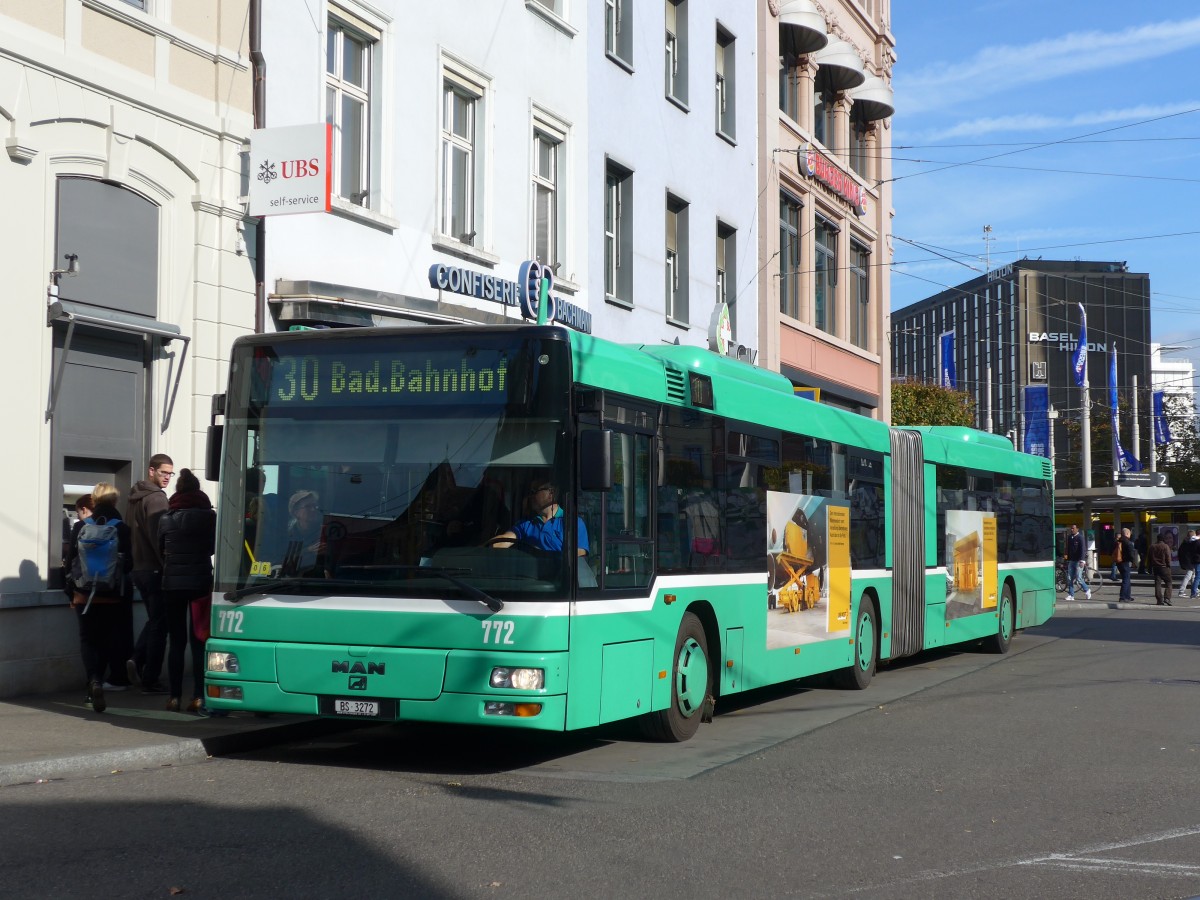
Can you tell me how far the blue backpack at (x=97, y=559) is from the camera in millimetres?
11406

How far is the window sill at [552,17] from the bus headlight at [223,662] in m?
13.5

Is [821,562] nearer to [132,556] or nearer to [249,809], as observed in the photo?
[132,556]

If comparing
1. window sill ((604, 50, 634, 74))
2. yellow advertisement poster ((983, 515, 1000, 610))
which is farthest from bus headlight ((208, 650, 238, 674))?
window sill ((604, 50, 634, 74))

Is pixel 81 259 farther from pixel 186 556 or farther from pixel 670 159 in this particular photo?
pixel 670 159

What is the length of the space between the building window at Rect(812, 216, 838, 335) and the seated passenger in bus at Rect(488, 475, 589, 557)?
23990 millimetres

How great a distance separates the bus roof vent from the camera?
10.8m

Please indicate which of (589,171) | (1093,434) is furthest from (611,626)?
(1093,434)

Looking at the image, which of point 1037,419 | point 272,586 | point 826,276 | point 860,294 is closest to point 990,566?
point 272,586

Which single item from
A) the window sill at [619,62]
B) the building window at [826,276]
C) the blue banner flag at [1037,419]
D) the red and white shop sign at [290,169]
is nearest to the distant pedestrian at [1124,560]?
the building window at [826,276]

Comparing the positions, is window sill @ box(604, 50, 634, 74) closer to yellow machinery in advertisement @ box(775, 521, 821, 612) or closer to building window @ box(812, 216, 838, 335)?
building window @ box(812, 216, 838, 335)

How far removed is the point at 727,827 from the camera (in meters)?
7.65

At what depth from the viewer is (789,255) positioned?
3117 centimetres

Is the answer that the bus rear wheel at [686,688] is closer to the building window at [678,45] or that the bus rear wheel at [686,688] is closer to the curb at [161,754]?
the curb at [161,754]

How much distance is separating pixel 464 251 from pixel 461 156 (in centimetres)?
144
